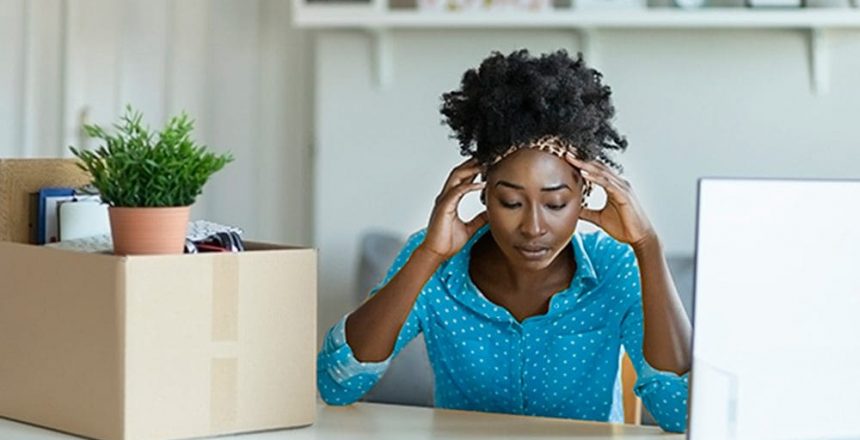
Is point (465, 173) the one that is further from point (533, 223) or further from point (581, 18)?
point (581, 18)

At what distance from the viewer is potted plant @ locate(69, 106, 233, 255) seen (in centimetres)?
133

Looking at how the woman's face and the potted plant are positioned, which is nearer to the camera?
the potted plant

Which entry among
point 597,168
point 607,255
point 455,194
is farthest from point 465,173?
point 607,255

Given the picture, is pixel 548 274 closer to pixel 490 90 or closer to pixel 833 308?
pixel 490 90

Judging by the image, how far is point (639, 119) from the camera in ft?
10.3

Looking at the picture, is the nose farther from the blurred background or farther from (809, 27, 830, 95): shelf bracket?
(809, 27, 830, 95): shelf bracket

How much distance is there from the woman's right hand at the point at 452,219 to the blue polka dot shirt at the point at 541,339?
94 millimetres

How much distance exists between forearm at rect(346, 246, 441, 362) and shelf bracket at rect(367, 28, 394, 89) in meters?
1.54

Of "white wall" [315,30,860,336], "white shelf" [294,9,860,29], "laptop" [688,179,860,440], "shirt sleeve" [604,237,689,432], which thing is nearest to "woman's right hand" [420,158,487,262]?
"shirt sleeve" [604,237,689,432]

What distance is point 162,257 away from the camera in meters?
1.33

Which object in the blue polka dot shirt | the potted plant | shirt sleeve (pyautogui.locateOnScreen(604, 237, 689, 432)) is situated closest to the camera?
the potted plant

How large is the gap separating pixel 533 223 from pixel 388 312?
0.76ft

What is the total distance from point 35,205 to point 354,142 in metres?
1.72

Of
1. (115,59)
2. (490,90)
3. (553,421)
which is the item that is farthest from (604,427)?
(115,59)
